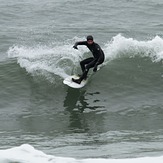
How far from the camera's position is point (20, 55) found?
18266 millimetres

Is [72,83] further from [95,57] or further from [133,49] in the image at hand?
[133,49]

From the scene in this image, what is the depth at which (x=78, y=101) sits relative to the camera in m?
14.5

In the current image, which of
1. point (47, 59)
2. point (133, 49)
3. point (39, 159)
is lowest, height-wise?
point (39, 159)

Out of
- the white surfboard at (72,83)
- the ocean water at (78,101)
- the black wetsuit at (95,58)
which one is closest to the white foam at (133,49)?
the ocean water at (78,101)

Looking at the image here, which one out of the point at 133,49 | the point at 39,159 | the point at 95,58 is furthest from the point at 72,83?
the point at 39,159

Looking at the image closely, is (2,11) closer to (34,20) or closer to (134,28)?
(34,20)

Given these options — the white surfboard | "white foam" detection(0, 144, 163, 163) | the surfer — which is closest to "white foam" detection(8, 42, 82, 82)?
the white surfboard

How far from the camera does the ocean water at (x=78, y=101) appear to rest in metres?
9.17

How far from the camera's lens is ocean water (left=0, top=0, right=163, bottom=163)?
917 cm

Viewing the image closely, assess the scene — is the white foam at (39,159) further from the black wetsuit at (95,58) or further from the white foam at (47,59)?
the white foam at (47,59)

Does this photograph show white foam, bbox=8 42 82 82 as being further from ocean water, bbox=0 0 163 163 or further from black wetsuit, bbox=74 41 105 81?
black wetsuit, bbox=74 41 105 81

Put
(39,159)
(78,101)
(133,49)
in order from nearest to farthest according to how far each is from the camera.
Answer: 1. (39,159)
2. (78,101)
3. (133,49)

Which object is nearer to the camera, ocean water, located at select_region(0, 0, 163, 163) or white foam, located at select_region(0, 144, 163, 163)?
white foam, located at select_region(0, 144, 163, 163)

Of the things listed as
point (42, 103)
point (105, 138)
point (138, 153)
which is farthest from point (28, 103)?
point (138, 153)
